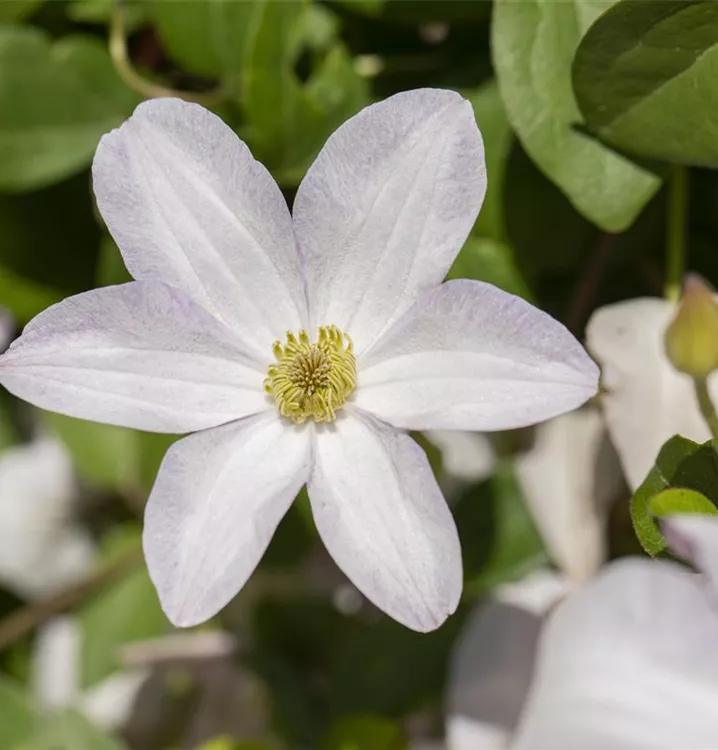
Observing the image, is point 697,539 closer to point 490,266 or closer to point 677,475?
point 677,475

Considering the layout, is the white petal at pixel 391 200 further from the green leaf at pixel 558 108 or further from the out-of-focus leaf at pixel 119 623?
the out-of-focus leaf at pixel 119 623

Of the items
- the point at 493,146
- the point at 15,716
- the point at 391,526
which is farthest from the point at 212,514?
the point at 15,716

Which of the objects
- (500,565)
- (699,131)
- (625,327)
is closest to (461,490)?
(500,565)

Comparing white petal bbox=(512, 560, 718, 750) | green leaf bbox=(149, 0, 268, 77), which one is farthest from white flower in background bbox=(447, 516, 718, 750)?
green leaf bbox=(149, 0, 268, 77)

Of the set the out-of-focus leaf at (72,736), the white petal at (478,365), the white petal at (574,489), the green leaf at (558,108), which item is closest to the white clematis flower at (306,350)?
the white petal at (478,365)

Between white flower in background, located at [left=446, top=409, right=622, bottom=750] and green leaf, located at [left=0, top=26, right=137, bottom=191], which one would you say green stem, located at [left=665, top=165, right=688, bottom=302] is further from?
→ green leaf, located at [left=0, top=26, right=137, bottom=191]

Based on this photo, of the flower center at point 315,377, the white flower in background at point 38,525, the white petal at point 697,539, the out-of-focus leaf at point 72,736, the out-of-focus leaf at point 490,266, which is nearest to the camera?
the white petal at point 697,539
